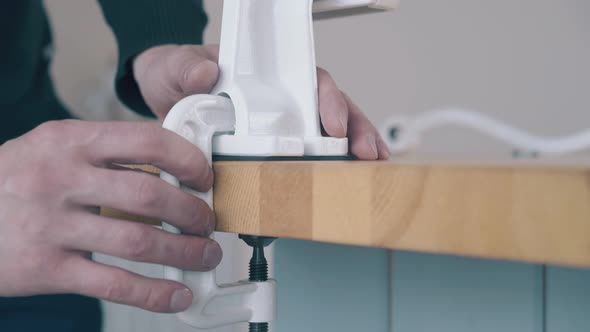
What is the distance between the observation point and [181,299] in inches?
16.6

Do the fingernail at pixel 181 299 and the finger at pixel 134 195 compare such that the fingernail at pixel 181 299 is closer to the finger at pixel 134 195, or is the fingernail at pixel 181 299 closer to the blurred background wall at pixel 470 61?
the finger at pixel 134 195

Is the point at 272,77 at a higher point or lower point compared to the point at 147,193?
higher

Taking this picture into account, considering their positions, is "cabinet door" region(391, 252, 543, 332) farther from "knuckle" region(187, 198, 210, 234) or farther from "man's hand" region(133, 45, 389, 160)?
"knuckle" region(187, 198, 210, 234)

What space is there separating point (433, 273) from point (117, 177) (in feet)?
0.88

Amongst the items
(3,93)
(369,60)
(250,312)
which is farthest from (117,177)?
(369,60)

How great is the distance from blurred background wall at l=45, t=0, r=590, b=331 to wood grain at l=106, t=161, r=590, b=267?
63.6 inches

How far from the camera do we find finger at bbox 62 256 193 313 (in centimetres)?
41

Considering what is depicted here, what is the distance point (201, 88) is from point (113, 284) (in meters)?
0.16

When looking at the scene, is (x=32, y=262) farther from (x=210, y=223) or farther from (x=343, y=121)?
(x=343, y=121)

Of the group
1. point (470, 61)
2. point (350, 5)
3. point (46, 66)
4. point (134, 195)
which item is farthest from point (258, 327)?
point (470, 61)

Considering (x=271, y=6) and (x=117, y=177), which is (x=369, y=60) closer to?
(x=271, y=6)

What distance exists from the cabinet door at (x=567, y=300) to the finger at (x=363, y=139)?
16 centimetres

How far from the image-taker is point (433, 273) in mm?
542

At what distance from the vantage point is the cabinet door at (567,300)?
0.47m
